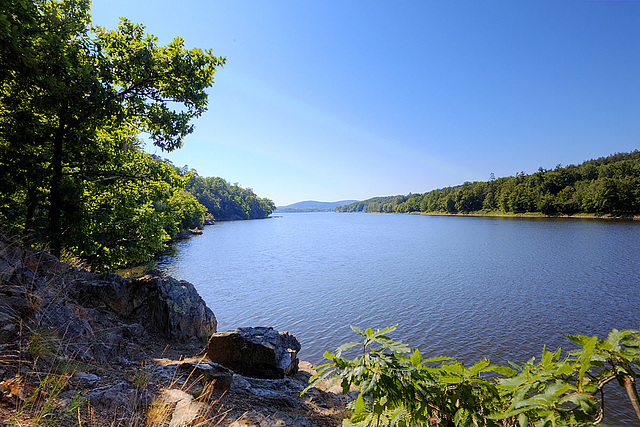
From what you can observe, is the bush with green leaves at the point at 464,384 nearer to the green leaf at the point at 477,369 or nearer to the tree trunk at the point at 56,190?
the green leaf at the point at 477,369

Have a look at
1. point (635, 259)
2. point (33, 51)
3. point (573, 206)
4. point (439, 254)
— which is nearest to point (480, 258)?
point (439, 254)

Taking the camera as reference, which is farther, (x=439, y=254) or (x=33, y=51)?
A: (x=439, y=254)

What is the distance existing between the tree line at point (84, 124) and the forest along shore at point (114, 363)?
2521 mm

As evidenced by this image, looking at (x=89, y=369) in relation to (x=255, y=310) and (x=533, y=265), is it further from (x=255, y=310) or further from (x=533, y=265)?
(x=533, y=265)

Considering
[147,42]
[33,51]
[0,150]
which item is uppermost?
[147,42]

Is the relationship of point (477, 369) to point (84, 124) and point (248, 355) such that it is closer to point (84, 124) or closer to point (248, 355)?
point (248, 355)

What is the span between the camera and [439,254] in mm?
36188

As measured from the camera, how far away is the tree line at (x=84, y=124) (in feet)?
27.3

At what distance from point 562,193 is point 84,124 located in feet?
438

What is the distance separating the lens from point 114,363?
6.06 metres

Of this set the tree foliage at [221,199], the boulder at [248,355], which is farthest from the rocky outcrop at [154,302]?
the tree foliage at [221,199]

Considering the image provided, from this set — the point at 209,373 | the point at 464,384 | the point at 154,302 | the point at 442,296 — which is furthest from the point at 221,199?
the point at 464,384

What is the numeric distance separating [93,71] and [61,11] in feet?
6.48

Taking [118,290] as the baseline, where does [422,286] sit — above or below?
below
